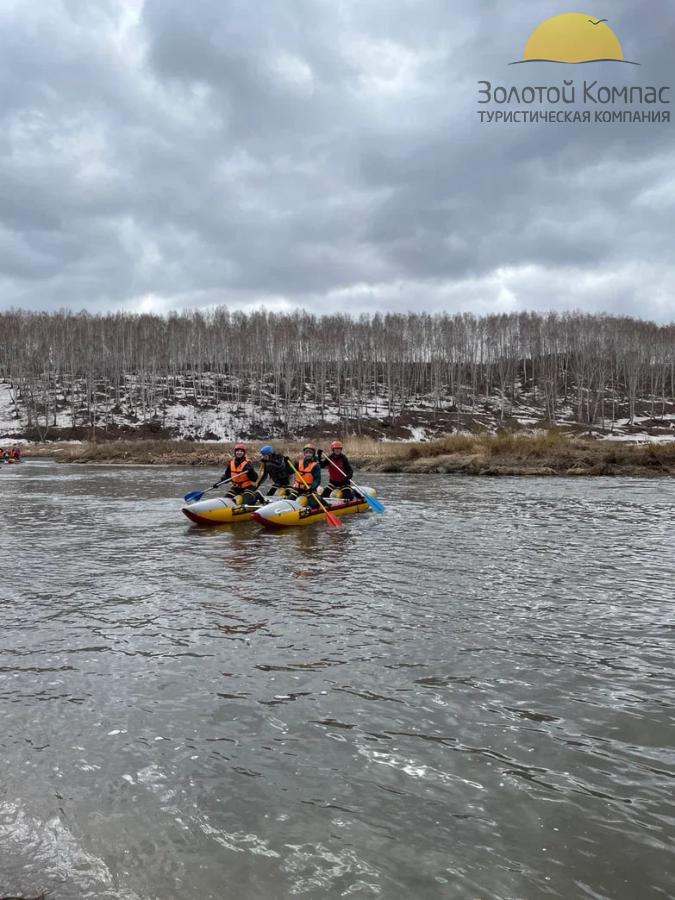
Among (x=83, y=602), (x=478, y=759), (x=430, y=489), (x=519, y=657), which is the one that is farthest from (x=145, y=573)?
(x=430, y=489)

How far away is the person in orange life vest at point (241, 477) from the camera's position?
46.5 feet

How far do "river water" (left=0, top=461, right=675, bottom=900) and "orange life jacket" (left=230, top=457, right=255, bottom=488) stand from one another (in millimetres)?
5046

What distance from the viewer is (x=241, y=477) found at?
47.0 ft

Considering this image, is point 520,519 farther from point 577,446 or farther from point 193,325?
point 193,325

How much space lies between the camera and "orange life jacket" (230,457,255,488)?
46.7 ft

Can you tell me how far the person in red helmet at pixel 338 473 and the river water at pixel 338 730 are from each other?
21.6 ft

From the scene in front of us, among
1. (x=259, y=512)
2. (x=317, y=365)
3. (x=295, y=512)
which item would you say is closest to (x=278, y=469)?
(x=295, y=512)

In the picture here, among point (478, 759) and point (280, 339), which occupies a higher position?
point (280, 339)

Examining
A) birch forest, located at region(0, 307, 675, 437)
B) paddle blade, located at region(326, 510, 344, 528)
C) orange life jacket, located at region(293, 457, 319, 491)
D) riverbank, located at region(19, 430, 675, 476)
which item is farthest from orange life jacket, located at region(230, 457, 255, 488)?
birch forest, located at region(0, 307, 675, 437)

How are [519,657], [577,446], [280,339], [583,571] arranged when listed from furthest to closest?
[280,339] < [577,446] < [583,571] < [519,657]

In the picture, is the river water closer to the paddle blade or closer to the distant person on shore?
the paddle blade

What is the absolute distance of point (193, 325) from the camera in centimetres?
8144

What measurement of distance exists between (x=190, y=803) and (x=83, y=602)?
4489mm

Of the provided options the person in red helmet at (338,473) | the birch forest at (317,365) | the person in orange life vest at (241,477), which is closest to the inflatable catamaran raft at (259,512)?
the person in orange life vest at (241,477)
